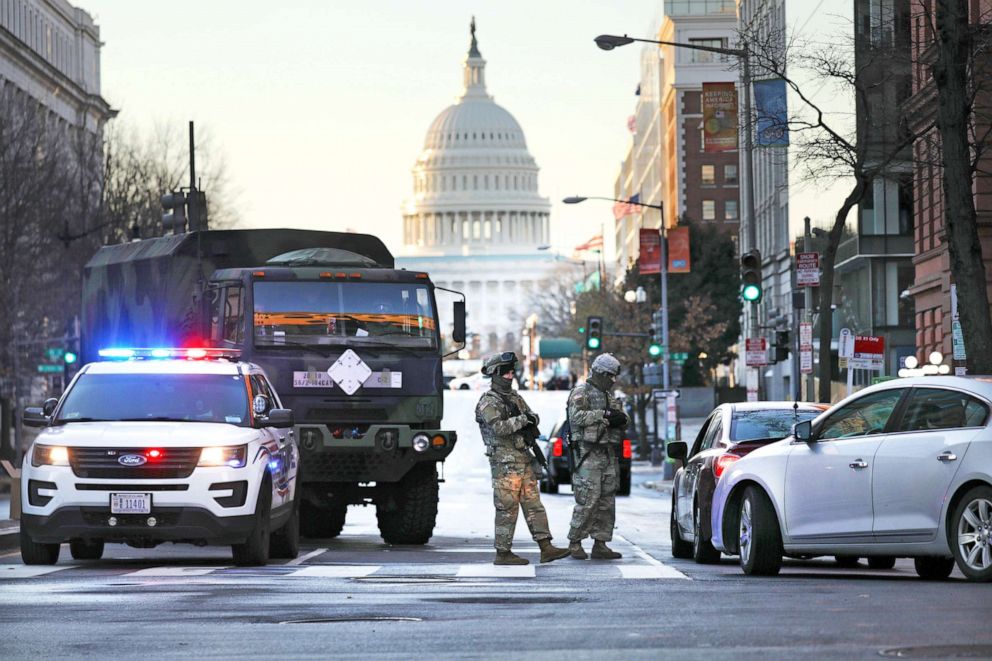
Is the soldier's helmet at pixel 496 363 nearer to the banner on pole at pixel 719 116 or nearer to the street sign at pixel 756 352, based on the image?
the street sign at pixel 756 352

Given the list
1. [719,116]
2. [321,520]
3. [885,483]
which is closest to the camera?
[885,483]

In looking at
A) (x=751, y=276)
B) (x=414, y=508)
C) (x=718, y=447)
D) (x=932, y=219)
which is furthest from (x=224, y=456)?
(x=932, y=219)

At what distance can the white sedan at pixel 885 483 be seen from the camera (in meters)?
14.3

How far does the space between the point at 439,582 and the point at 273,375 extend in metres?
7.36

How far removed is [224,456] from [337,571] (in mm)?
1424

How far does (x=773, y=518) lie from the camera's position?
53.5 ft

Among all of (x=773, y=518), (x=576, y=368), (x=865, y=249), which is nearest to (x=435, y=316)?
(x=773, y=518)

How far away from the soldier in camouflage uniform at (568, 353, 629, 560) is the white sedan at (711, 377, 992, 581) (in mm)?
2212

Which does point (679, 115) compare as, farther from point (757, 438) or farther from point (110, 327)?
point (757, 438)

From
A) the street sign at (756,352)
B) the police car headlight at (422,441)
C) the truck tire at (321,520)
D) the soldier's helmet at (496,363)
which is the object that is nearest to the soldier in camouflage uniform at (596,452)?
the soldier's helmet at (496,363)

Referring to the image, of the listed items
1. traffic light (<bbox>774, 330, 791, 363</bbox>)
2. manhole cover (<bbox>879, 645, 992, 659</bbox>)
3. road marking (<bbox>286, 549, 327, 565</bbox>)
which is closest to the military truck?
road marking (<bbox>286, 549, 327, 565</bbox>)

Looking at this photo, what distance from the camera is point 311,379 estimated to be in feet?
74.7

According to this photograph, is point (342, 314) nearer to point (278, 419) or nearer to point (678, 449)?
point (278, 419)

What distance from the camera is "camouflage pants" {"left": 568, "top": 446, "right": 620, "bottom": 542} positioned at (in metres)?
19.0
